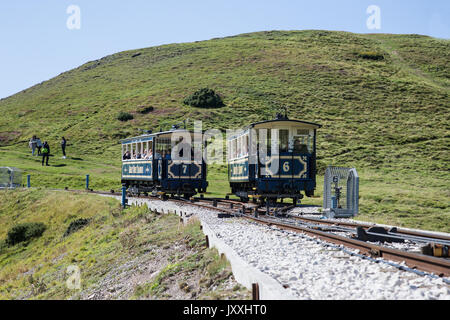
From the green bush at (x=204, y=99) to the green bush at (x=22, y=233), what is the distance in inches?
1390

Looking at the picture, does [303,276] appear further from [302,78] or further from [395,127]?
[302,78]

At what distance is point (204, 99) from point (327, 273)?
50897 millimetres

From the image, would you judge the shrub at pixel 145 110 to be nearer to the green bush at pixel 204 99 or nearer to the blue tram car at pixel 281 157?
the green bush at pixel 204 99

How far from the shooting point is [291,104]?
54969mm

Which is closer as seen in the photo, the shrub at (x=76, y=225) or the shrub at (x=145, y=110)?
the shrub at (x=76, y=225)

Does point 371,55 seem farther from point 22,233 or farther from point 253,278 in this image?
point 253,278

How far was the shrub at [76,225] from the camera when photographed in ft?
66.7

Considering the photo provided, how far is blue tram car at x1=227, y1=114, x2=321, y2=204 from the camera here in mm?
17750

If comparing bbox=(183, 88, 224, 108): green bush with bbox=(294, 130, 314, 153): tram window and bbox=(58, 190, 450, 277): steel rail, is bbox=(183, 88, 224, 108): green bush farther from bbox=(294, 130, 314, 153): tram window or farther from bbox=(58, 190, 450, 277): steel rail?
bbox=(58, 190, 450, 277): steel rail

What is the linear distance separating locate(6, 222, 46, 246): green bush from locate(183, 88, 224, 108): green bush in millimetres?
35298

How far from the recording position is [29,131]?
55531 mm

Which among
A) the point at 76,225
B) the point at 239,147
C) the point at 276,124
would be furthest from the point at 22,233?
the point at 276,124

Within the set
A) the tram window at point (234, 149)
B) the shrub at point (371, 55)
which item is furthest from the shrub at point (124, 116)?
the shrub at point (371, 55)

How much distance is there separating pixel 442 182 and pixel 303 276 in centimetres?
2580
